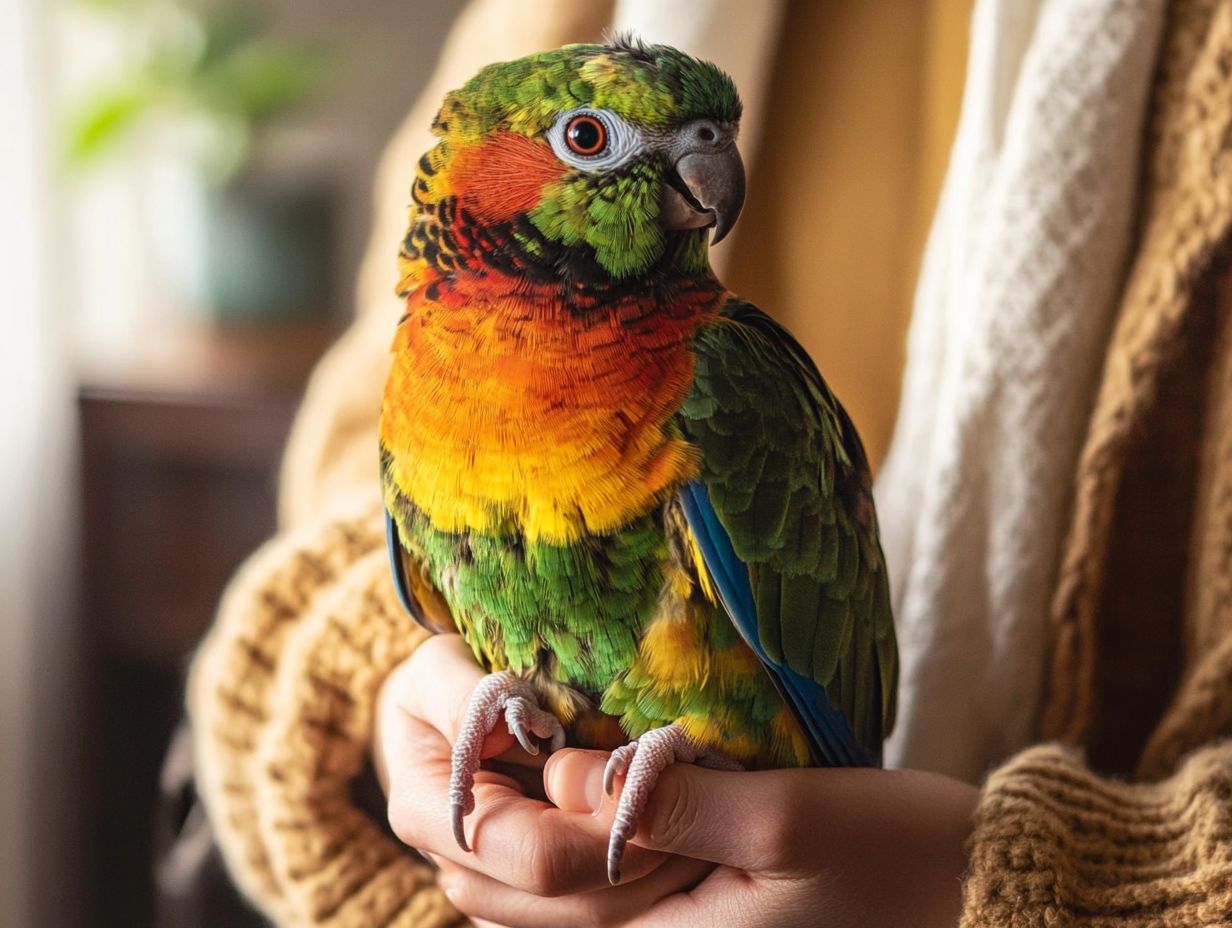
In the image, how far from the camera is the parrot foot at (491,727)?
1.08 ft

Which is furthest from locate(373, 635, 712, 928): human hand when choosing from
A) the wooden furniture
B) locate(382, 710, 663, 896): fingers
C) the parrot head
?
the wooden furniture

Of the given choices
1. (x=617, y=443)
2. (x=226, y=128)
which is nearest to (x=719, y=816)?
(x=617, y=443)

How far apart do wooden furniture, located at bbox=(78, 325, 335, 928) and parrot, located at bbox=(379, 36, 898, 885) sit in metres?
0.66

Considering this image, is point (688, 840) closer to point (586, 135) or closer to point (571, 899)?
point (571, 899)

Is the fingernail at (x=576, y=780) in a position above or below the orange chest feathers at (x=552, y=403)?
below

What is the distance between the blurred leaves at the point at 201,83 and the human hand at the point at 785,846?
568 mm

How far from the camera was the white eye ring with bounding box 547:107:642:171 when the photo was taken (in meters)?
0.27

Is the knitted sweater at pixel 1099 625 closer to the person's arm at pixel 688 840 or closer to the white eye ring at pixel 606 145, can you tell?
the person's arm at pixel 688 840

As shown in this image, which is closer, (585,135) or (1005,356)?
(585,135)

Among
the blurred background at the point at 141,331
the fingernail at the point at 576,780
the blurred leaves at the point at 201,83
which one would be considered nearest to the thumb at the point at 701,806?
the fingernail at the point at 576,780

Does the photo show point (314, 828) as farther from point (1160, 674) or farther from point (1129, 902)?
point (1160, 674)

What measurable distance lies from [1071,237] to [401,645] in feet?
1.05

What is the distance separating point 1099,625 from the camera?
494 mm

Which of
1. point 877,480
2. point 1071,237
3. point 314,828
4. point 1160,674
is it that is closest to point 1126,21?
Result: point 1071,237
